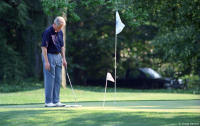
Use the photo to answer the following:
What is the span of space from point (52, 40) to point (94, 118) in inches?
103

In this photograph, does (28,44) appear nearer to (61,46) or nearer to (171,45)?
(171,45)

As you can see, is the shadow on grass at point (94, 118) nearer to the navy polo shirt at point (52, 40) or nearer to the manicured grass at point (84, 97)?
the navy polo shirt at point (52, 40)

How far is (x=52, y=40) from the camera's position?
9.18 metres

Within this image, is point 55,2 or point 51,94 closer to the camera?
point 51,94

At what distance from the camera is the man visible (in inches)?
357

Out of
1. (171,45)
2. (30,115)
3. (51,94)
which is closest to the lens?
(30,115)

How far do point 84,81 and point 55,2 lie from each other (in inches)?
692

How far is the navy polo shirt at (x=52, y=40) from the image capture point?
357 inches

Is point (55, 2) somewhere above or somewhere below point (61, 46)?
above

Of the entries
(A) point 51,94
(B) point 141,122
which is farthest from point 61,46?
(B) point 141,122

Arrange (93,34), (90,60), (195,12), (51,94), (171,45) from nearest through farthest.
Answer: (51,94) → (195,12) → (171,45) → (93,34) → (90,60)

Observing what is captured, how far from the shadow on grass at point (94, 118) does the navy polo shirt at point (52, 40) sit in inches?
69.1

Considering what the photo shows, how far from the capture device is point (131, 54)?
3152 cm

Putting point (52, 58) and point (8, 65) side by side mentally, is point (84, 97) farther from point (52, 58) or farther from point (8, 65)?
point (8, 65)
